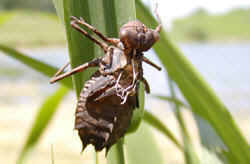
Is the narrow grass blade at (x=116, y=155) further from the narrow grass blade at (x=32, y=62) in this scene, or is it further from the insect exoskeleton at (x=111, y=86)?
the narrow grass blade at (x=32, y=62)

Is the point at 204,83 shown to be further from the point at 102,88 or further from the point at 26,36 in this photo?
the point at 26,36

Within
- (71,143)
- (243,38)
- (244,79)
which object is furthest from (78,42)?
(243,38)

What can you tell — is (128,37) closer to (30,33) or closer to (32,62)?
(32,62)

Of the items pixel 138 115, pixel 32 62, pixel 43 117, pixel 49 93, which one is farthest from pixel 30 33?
pixel 138 115

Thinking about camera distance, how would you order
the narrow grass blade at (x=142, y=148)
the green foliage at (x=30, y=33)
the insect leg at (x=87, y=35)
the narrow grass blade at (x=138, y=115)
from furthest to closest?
the green foliage at (x=30, y=33) → the narrow grass blade at (x=142, y=148) → the narrow grass blade at (x=138, y=115) → the insect leg at (x=87, y=35)

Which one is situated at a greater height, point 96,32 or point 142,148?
point 96,32

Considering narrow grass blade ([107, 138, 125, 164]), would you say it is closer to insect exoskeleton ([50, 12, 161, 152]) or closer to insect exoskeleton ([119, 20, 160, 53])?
insect exoskeleton ([50, 12, 161, 152])

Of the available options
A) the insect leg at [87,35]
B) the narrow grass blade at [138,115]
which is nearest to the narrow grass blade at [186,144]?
the narrow grass blade at [138,115]
